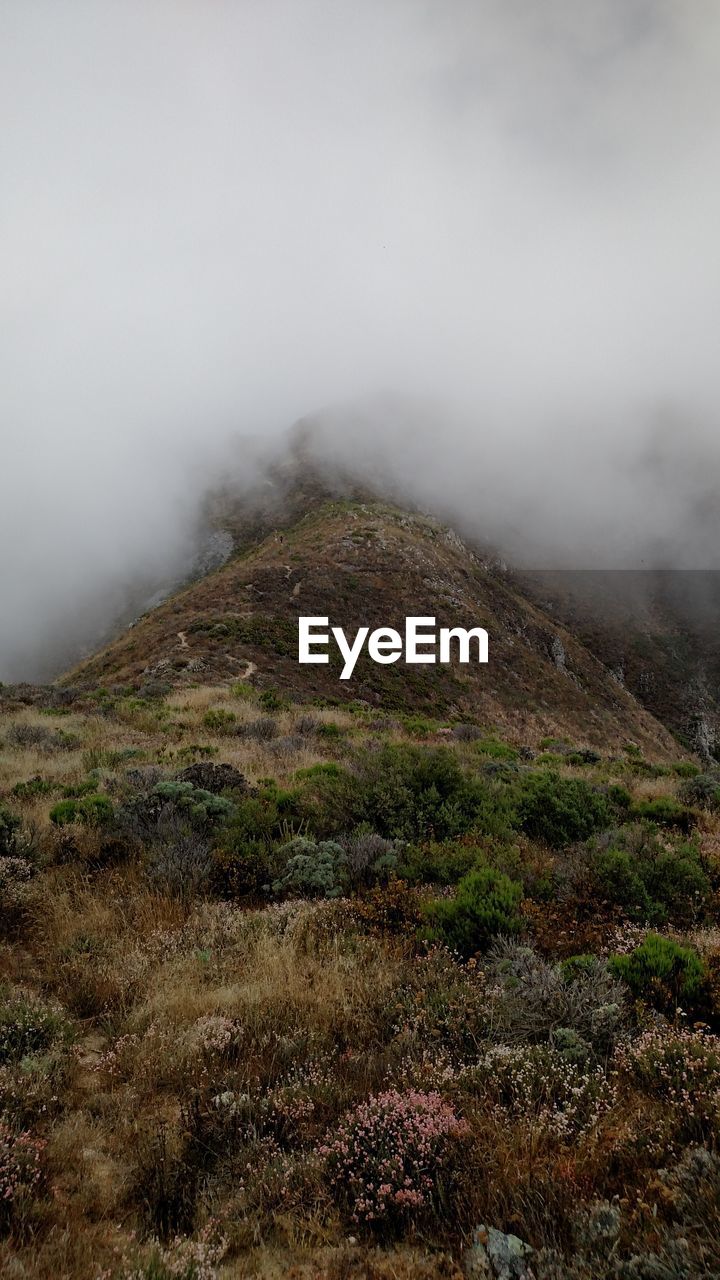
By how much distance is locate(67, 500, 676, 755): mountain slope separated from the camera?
114 feet

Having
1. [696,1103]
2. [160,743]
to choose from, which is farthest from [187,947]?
[160,743]

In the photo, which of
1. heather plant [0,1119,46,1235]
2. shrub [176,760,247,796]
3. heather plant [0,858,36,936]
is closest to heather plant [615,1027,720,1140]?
heather plant [0,1119,46,1235]

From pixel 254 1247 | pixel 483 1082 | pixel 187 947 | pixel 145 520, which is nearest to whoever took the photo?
pixel 254 1247

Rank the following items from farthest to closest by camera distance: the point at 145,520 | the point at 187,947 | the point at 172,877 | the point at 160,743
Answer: the point at 145,520 < the point at 160,743 < the point at 172,877 < the point at 187,947

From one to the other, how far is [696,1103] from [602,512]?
150 m

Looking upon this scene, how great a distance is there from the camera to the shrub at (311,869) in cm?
669

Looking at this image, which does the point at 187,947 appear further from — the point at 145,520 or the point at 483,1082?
the point at 145,520

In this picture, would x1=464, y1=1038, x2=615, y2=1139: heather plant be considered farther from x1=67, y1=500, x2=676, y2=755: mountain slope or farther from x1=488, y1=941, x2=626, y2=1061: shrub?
x1=67, y1=500, x2=676, y2=755: mountain slope

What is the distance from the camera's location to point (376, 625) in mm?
49281

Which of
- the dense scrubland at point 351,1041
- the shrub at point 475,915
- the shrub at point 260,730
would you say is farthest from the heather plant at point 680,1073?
the shrub at point 260,730

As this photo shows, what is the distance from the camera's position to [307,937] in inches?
219

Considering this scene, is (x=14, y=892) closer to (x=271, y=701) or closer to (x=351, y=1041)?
(x=351, y=1041)

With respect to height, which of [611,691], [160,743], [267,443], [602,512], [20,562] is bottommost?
[611,691]

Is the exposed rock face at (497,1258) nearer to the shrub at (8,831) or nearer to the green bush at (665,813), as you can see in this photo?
the shrub at (8,831)
